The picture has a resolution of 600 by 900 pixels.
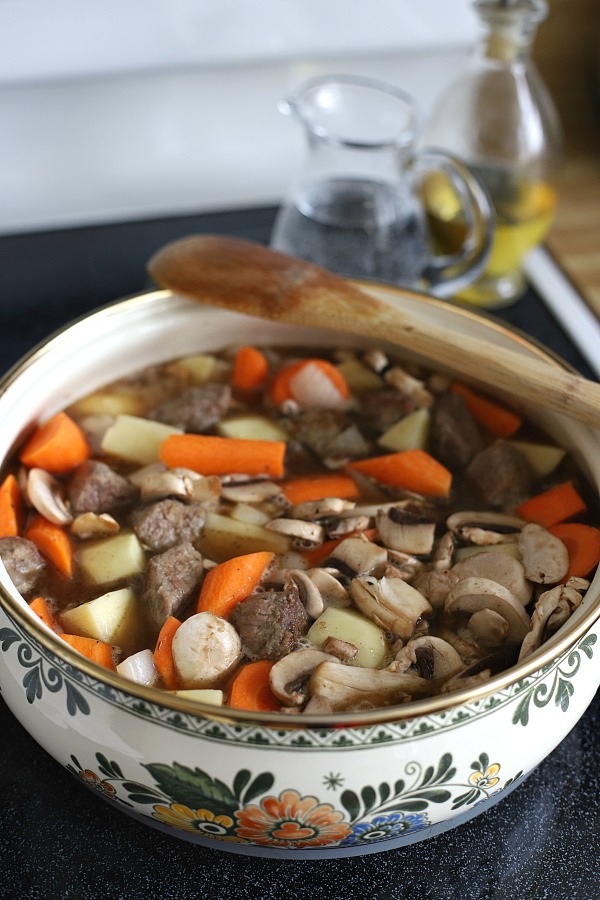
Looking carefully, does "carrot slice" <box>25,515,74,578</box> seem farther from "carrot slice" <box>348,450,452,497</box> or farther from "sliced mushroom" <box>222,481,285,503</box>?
"carrot slice" <box>348,450,452,497</box>

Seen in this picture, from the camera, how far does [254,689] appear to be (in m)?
0.94

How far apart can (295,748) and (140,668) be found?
232mm

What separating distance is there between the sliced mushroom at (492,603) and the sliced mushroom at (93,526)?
412 mm

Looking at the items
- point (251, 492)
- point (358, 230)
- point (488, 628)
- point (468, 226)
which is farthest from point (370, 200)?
point (488, 628)

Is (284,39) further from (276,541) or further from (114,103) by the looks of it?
(276,541)

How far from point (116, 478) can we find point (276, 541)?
8.9 inches

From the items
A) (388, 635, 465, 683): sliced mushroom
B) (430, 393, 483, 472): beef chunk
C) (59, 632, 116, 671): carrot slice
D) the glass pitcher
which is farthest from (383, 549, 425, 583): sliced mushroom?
the glass pitcher

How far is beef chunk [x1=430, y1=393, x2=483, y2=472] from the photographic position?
1280 millimetres

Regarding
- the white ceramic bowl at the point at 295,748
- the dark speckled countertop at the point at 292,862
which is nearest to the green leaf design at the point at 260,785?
the white ceramic bowl at the point at 295,748

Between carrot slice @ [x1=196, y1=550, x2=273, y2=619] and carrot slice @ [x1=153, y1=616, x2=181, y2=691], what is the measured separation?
0.15 feet

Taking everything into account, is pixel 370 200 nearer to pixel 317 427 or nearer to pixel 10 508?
pixel 317 427

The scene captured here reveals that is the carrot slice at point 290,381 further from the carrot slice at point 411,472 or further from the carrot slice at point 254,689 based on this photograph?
the carrot slice at point 254,689

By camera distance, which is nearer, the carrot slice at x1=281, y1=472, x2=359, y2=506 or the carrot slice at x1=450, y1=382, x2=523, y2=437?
the carrot slice at x1=281, y1=472, x2=359, y2=506

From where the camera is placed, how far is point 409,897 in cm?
97
